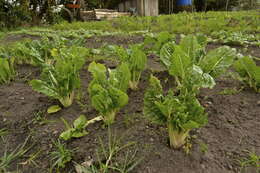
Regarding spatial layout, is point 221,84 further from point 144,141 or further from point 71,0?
point 71,0

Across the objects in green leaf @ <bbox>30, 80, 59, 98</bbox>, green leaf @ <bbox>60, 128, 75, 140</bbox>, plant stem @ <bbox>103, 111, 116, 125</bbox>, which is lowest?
green leaf @ <bbox>60, 128, 75, 140</bbox>

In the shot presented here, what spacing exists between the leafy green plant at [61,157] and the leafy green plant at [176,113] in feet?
1.92

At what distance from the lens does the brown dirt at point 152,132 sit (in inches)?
49.0

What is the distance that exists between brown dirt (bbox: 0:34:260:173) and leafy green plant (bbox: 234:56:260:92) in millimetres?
88

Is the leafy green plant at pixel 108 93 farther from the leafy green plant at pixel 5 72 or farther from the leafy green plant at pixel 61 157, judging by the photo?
the leafy green plant at pixel 5 72

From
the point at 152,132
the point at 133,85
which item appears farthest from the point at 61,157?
the point at 133,85

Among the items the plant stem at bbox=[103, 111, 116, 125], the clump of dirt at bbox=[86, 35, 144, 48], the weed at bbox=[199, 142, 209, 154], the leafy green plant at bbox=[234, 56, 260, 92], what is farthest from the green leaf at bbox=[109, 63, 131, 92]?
the clump of dirt at bbox=[86, 35, 144, 48]

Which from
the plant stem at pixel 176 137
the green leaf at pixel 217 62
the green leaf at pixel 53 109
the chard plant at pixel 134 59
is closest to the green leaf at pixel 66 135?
the green leaf at pixel 53 109

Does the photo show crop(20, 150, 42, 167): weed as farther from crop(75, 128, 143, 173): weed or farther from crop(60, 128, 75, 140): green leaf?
crop(75, 128, 143, 173): weed

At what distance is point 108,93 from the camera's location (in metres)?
1.44

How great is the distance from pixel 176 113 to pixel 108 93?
50cm

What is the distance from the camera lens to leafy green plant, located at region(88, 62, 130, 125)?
55.6 inches

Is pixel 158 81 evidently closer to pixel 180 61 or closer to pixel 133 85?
pixel 180 61

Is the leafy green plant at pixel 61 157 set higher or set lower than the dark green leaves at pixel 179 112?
lower
